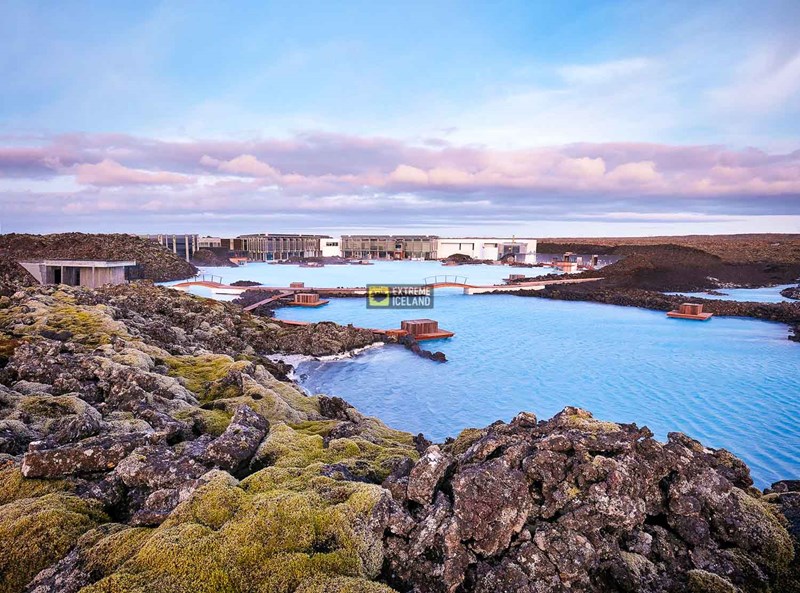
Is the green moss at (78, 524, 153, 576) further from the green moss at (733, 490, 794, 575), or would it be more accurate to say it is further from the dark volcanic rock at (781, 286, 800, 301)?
the dark volcanic rock at (781, 286, 800, 301)

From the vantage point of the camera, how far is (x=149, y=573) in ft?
9.02

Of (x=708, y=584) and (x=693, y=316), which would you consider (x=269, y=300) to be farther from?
(x=708, y=584)

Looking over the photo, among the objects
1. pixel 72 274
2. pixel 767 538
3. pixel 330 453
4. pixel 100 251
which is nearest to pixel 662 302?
pixel 767 538

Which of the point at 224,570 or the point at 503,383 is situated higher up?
the point at 224,570

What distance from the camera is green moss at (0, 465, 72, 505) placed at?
361 centimetres

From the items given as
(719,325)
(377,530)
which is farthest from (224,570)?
(719,325)

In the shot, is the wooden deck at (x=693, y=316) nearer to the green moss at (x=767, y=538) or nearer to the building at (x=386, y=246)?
the green moss at (x=767, y=538)

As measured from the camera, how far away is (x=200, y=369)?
28.5ft

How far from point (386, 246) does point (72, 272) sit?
55.1 meters

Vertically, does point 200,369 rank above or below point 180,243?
below

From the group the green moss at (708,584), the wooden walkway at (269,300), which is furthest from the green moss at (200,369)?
the wooden walkway at (269,300)

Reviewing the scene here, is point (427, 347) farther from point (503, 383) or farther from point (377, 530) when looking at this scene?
point (377, 530)

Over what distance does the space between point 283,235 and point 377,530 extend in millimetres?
70892

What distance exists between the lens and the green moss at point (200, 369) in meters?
7.55
